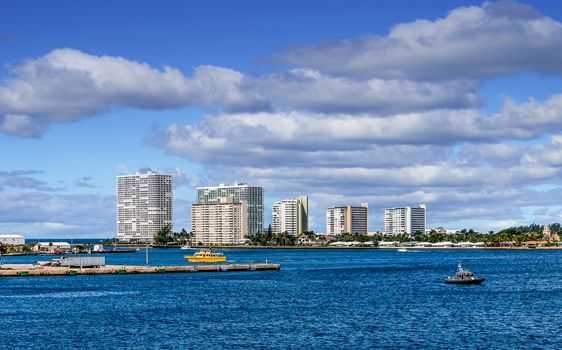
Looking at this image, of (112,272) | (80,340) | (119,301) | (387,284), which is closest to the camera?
(80,340)

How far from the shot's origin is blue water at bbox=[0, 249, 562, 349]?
275 ft

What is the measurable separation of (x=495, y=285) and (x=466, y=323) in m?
63.9

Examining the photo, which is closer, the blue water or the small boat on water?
the blue water

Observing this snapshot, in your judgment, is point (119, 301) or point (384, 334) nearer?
point (384, 334)

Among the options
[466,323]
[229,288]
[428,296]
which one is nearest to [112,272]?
[229,288]

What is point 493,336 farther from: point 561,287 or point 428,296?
point 561,287

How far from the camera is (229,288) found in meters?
154

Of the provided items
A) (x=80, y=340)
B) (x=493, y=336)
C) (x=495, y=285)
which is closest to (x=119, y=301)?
(x=80, y=340)

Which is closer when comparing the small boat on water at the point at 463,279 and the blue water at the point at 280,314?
the blue water at the point at 280,314

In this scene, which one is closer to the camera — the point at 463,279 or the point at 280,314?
the point at 280,314

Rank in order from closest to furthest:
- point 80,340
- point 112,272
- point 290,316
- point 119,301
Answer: point 80,340 < point 290,316 < point 119,301 < point 112,272

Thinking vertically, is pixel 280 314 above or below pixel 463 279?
below

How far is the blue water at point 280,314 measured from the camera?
8373cm

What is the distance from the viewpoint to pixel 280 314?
4237 inches
